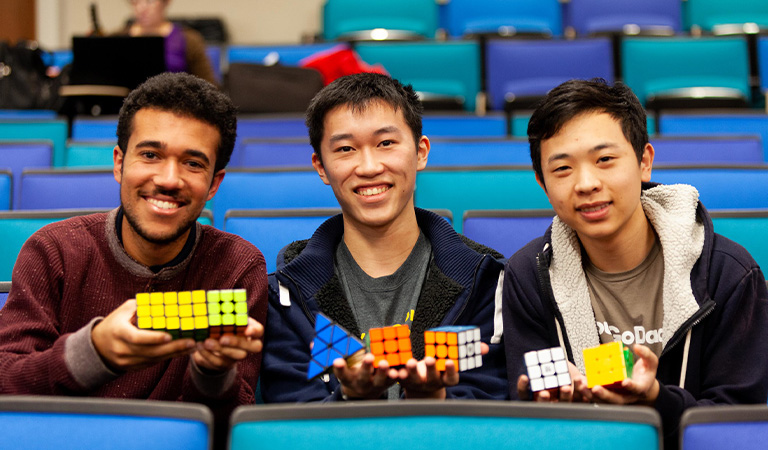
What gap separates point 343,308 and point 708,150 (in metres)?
1.68

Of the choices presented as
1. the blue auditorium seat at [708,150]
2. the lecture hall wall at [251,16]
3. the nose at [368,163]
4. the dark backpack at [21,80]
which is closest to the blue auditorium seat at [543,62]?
the blue auditorium seat at [708,150]

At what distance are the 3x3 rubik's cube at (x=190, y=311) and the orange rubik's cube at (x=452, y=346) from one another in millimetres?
314

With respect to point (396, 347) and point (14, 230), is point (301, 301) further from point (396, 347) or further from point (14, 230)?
point (14, 230)

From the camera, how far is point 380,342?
4.10ft

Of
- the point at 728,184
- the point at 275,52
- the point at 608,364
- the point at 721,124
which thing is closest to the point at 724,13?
the point at 721,124

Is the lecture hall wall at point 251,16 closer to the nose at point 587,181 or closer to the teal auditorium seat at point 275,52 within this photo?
the teal auditorium seat at point 275,52

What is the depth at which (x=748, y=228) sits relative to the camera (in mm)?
1877

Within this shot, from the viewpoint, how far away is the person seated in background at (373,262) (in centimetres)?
157

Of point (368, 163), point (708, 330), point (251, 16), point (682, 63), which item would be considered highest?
point (251, 16)

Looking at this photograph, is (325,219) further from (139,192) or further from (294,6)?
(294,6)

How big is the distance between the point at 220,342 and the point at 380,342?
0.84ft

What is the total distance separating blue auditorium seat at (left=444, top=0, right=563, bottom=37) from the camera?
4969mm

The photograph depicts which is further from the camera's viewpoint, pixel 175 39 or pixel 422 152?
pixel 175 39

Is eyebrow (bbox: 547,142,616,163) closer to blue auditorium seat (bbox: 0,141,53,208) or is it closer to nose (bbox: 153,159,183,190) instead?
nose (bbox: 153,159,183,190)
